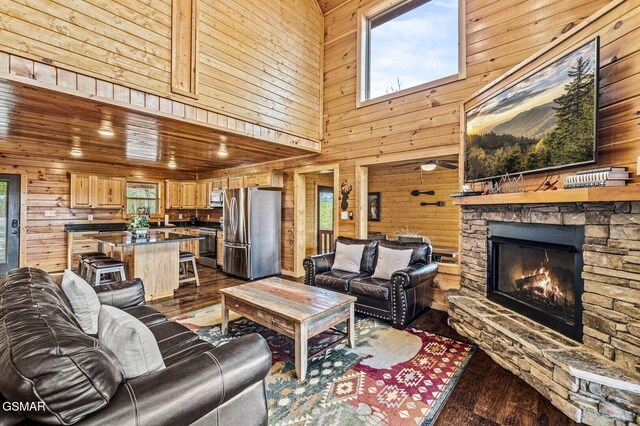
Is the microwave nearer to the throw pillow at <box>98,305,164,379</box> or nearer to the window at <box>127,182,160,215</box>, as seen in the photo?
the window at <box>127,182,160,215</box>

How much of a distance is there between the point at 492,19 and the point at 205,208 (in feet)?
22.8

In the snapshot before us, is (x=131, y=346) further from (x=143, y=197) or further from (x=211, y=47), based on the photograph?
(x=143, y=197)

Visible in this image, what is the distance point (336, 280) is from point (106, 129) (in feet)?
11.8

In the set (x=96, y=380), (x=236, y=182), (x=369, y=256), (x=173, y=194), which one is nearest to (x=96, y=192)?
(x=173, y=194)

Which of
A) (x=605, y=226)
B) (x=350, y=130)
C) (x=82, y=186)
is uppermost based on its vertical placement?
(x=350, y=130)

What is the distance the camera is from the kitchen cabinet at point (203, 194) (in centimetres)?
764

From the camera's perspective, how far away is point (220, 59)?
12.7 feet

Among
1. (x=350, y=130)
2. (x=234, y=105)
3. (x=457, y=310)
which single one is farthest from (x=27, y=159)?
(x=457, y=310)

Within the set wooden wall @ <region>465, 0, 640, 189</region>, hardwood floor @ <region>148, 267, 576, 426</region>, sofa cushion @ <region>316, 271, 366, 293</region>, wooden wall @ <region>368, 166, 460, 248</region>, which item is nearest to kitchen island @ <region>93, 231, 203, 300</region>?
sofa cushion @ <region>316, 271, 366, 293</region>

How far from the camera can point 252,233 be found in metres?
5.76

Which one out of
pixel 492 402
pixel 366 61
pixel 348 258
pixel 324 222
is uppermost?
pixel 366 61

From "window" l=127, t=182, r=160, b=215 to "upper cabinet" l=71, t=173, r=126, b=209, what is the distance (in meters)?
0.36

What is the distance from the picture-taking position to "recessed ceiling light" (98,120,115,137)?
3660mm

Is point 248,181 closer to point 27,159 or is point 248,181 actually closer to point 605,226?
point 27,159
